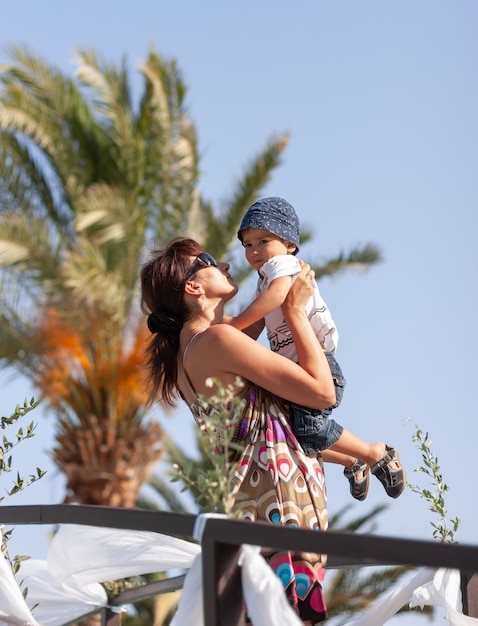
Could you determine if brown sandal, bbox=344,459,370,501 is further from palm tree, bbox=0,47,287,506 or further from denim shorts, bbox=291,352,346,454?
palm tree, bbox=0,47,287,506

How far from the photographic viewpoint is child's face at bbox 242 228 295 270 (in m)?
3.80

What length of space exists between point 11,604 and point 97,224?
11.3 m

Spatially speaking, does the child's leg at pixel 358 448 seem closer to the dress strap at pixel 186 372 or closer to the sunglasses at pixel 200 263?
the dress strap at pixel 186 372

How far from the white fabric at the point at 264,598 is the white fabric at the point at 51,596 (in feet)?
6.56

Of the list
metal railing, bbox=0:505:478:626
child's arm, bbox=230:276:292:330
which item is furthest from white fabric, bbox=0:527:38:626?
child's arm, bbox=230:276:292:330

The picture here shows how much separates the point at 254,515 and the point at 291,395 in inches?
15.2

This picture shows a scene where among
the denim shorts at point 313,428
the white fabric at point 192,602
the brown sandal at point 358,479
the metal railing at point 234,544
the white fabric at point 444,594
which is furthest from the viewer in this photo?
the brown sandal at point 358,479

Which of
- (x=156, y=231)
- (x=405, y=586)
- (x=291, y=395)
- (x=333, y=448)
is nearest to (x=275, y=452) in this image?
(x=291, y=395)

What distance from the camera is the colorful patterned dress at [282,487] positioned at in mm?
3100

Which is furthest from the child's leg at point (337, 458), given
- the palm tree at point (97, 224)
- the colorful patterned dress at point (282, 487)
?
the palm tree at point (97, 224)

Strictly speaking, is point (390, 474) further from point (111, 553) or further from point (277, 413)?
point (111, 553)

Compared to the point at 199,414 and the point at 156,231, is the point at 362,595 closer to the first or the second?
the point at 156,231

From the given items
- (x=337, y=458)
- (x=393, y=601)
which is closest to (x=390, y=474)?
(x=337, y=458)

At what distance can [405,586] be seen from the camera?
3592 millimetres
